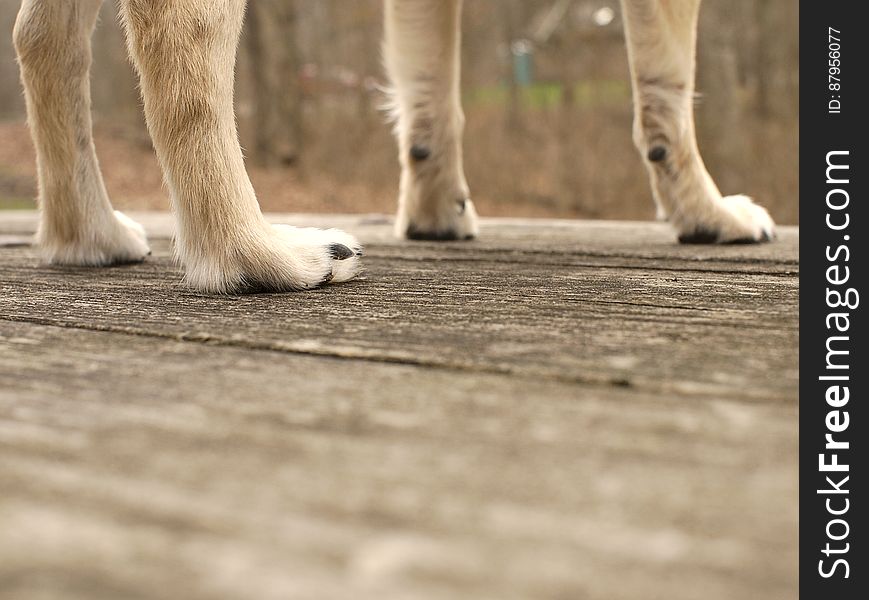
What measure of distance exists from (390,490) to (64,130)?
198 centimetres

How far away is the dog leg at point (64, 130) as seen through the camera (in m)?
2.45

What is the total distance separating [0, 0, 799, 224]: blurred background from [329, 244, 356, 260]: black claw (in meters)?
10.8

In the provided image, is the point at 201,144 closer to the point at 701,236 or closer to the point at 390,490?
the point at 390,490

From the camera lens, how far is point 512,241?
3.14 meters

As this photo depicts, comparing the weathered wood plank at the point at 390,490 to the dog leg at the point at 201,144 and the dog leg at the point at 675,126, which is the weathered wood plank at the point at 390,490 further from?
the dog leg at the point at 675,126

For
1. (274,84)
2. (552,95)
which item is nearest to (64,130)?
(274,84)

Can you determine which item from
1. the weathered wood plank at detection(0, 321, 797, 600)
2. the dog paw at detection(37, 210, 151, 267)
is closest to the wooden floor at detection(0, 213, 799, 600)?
the weathered wood plank at detection(0, 321, 797, 600)

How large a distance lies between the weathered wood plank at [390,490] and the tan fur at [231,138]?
0.78 metres

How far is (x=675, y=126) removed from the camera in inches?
114
